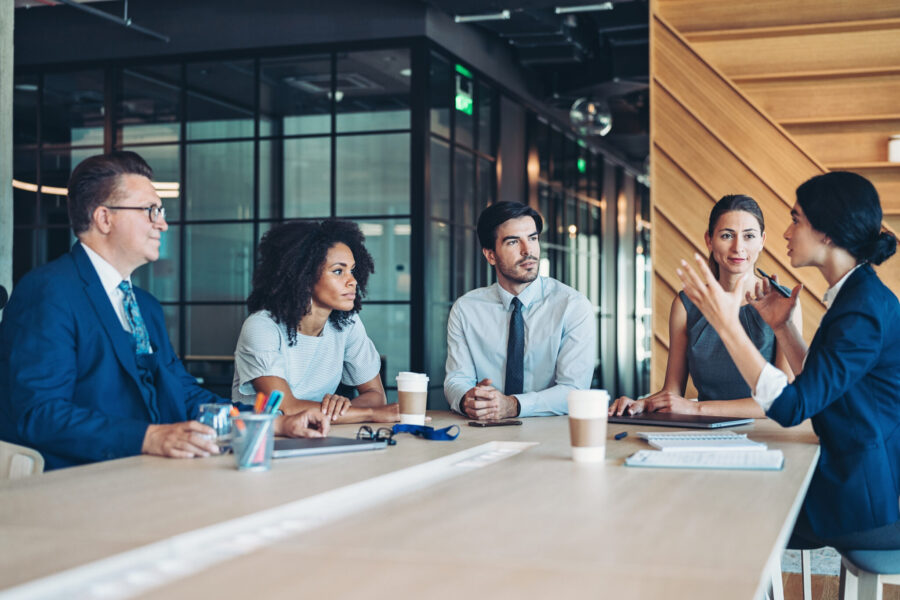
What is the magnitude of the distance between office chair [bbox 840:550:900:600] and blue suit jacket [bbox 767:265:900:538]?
2.2 inches

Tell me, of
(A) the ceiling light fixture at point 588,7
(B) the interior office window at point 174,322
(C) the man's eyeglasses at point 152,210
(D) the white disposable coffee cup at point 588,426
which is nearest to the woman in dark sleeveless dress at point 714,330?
(D) the white disposable coffee cup at point 588,426

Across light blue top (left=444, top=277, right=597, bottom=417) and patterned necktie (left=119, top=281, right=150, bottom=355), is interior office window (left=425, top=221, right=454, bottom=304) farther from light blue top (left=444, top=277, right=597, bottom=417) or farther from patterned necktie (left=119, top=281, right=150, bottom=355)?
patterned necktie (left=119, top=281, right=150, bottom=355)

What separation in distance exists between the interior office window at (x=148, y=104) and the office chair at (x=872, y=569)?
228 inches

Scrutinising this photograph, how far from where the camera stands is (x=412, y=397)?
2.27m

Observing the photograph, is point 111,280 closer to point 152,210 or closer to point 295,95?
point 152,210

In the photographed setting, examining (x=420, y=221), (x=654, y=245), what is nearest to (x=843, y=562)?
(x=654, y=245)

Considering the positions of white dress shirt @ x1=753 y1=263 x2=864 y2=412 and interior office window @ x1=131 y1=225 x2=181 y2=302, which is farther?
interior office window @ x1=131 y1=225 x2=181 y2=302

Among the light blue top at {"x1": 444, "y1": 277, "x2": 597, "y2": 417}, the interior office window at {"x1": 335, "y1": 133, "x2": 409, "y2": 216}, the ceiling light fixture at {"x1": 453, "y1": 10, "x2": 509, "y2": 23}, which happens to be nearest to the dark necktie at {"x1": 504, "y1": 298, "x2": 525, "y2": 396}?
the light blue top at {"x1": 444, "y1": 277, "x2": 597, "y2": 417}

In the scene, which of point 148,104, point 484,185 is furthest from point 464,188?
point 148,104

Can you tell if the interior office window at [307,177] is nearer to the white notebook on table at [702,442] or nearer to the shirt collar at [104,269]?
A: the shirt collar at [104,269]

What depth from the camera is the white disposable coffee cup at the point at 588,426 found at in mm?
1747

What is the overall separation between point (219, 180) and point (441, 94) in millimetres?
1733

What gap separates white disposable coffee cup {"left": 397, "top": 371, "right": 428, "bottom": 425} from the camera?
2.27 metres

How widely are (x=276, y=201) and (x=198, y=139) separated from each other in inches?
30.1
